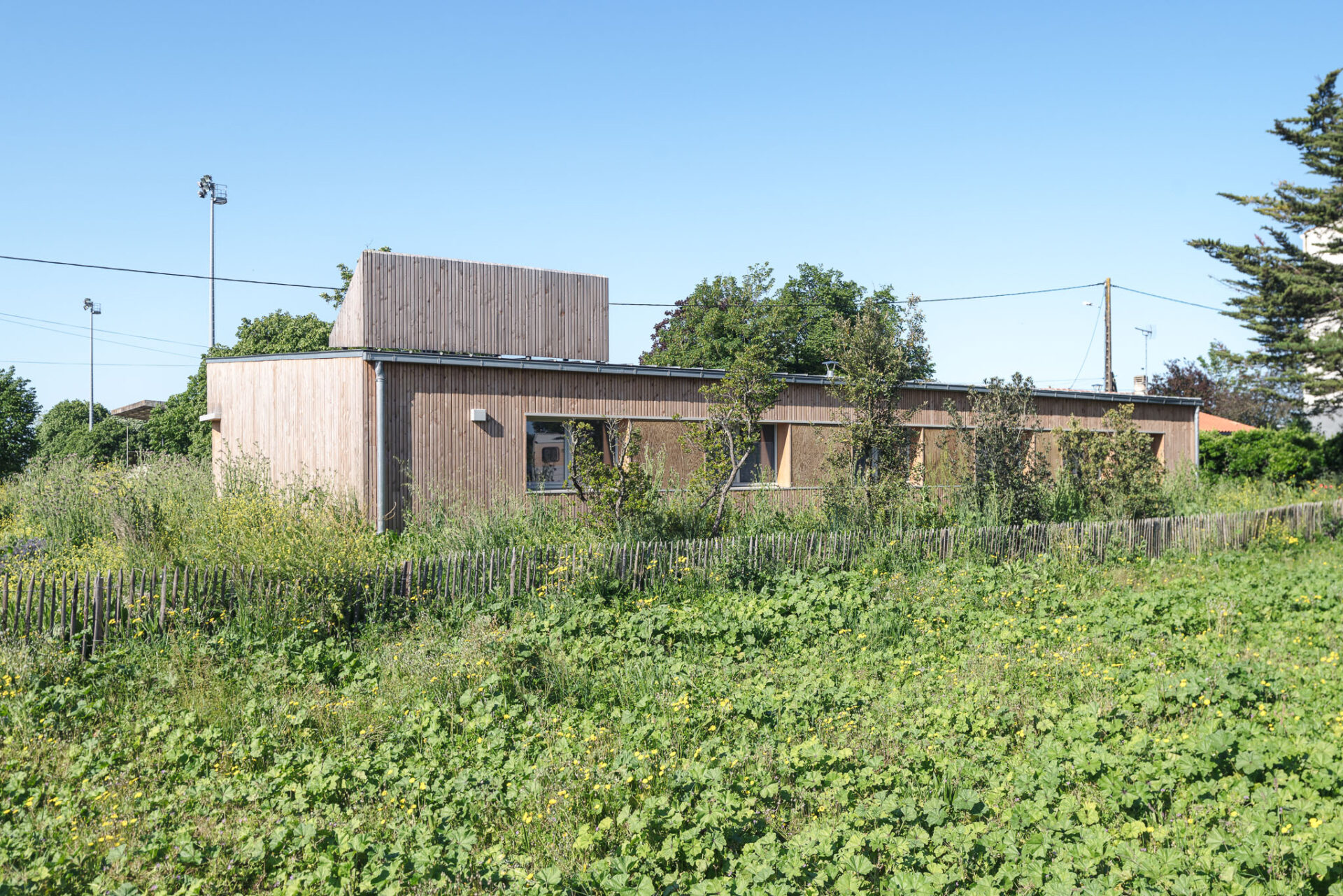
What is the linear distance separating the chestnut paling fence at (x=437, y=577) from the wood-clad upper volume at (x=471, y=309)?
22.5 feet

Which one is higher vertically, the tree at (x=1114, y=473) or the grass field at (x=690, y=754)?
the tree at (x=1114, y=473)

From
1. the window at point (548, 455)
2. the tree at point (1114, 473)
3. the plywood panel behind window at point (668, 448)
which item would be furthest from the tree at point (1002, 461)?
the window at point (548, 455)

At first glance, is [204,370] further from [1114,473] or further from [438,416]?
[1114,473]

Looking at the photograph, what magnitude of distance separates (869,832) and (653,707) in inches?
78.0

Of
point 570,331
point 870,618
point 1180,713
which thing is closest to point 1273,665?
point 1180,713

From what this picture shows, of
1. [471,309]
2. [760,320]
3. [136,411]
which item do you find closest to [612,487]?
[471,309]

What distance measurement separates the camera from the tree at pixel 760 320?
37.3 metres

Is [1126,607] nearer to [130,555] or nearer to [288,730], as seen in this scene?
[288,730]

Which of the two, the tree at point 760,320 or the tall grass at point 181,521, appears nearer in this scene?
the tall grass at point 181,521

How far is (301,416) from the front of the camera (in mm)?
13555

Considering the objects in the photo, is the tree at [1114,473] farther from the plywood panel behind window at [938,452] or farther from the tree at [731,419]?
the tree at [731,419]

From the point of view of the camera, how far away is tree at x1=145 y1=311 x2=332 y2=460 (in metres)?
25.6

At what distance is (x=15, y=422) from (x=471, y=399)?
1871 cm

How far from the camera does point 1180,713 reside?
5.80m
